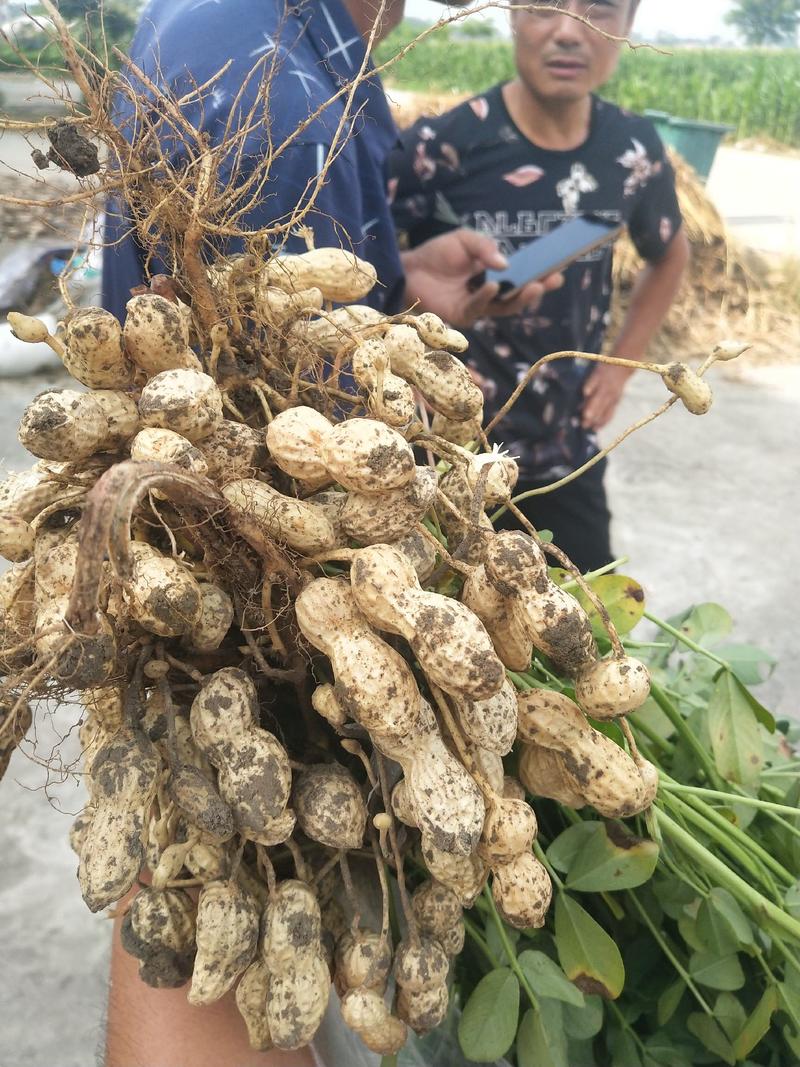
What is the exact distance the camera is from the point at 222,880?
593 mm

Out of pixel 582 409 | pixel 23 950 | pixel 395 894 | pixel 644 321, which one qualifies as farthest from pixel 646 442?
pixel 395 894

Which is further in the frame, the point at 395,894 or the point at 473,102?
the point at 473,102

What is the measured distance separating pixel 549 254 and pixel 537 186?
0.77 feet

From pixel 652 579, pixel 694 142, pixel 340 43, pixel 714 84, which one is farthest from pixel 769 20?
pixel 340 43

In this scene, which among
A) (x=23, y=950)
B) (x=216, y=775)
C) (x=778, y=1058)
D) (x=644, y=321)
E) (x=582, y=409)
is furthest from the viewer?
(x=644, y=321)

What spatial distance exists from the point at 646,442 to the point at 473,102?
2.52 m

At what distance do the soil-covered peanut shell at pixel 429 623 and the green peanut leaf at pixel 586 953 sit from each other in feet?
1.07

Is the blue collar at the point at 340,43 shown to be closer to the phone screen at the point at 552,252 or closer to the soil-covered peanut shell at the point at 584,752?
the phone screen at the point at 552,252

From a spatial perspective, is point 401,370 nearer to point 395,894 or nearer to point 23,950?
point 395,894

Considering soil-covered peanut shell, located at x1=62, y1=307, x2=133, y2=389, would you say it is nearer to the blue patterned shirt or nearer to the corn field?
the blue patterned shirt

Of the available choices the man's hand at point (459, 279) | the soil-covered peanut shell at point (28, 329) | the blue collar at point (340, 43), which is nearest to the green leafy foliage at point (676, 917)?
the soil-covered peanut shell at point (28, 329)

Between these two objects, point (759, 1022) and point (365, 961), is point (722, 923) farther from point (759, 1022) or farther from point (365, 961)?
point (365, 961)

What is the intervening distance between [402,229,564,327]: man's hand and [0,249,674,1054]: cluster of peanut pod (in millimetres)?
1071

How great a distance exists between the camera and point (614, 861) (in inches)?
27.7
